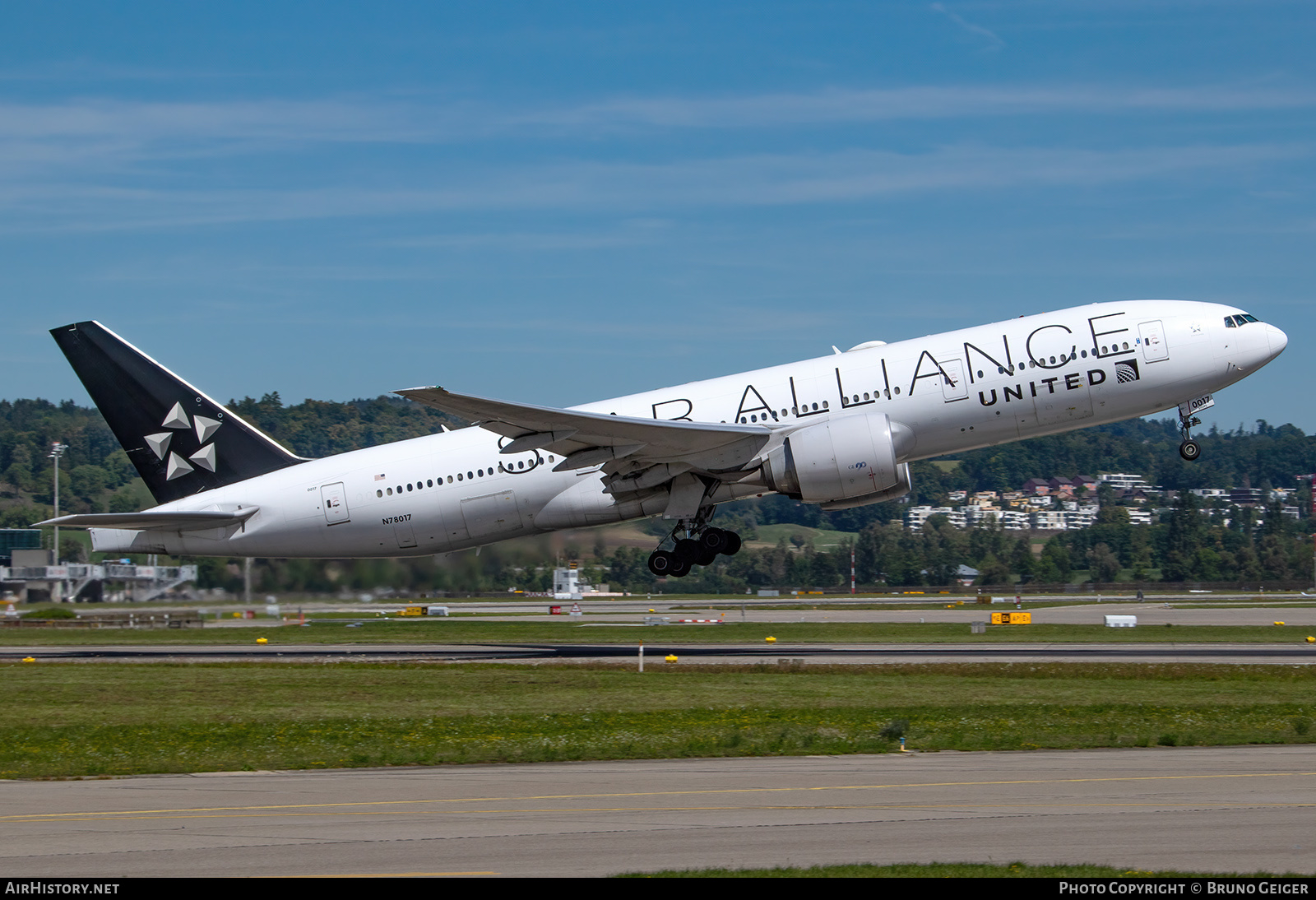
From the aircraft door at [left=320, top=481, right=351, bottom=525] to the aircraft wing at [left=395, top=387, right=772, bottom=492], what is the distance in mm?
5706

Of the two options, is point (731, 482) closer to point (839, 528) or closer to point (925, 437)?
point (925, 437)

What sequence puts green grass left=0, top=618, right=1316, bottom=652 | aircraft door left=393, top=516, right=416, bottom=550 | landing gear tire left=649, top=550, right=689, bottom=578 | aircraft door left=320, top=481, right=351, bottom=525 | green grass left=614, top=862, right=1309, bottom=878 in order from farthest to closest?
1. green grass left=0, top=618, right=1316, bottom=652
2. aircraft door left=320, top=481, right=351, bottom=525
3. aircraft door left=393, top=516, right=416, bottom=550
4. landing gear tire left=649, top=550, right=689, bottom=578
5. green grass left=614, top=862, right=1309, bottom=878

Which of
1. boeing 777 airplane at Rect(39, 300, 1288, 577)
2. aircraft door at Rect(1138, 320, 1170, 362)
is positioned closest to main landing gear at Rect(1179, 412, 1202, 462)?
boeing 777 airplane at Rect(39, 300, 1288, 577)

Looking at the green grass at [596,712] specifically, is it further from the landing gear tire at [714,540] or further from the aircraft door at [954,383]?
the aircraft door at [954,383]

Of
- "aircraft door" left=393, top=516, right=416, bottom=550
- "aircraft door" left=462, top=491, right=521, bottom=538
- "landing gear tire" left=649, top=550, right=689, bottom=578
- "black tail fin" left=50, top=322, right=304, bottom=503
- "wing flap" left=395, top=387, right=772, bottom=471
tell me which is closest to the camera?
"wing flap" left=395, top=387, right=772, bottom=471

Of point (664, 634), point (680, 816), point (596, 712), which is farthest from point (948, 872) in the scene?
point (664, 634)

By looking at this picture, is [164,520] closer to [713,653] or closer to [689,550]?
[689,550]

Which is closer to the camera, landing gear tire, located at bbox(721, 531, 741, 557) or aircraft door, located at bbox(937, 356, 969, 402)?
aircraft door, located at bbox(937, 356, 969, 402)

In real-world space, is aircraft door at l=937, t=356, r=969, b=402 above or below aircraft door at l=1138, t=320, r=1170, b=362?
below

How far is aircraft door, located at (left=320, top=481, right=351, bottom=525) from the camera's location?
122 ft

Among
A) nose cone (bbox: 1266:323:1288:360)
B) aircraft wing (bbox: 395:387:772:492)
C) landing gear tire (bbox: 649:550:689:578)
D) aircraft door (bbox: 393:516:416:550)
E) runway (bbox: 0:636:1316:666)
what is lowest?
runway (bbox: 0:636:1316:666)

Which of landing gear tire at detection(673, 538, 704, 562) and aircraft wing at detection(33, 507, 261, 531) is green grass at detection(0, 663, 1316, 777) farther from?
aircraft wing at detection(33, 507, 261, 531)
